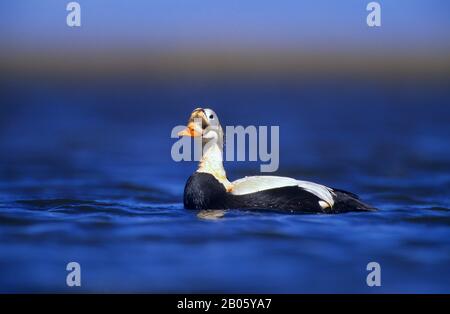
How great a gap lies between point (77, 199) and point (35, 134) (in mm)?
16441

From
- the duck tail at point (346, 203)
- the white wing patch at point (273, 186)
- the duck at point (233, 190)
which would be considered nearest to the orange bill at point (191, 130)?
the duck at point (233, 190)

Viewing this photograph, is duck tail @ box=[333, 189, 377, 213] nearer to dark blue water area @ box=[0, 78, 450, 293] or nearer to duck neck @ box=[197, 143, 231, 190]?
dark blue water area @ box=[0, 78, 450, 293]

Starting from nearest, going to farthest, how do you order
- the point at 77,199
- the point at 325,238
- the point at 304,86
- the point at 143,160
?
the point at 325,238, the point at 77,199, the point at 143,160, the point at 304,86

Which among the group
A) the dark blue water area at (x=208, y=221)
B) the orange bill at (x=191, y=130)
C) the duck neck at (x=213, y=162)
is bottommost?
the dark blue water area at (x=208, y=221)

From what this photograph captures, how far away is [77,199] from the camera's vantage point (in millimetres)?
15727

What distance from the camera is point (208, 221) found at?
41.9 feet

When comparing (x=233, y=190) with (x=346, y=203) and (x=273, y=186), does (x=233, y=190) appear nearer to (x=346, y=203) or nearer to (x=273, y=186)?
(x=273, y=186)

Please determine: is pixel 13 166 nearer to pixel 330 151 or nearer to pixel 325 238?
pixel 330 151

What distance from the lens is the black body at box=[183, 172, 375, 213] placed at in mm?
13078

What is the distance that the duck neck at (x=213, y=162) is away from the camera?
527 inches

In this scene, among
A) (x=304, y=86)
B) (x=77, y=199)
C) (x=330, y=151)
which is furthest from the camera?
(x=304, y=86)

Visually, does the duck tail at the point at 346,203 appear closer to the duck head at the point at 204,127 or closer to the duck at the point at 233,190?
the duck at the point at 233,190

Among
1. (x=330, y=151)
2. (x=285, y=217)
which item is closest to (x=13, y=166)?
(x=330, y=151)

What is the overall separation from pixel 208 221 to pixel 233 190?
0.67 m
